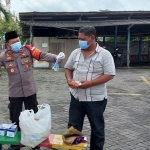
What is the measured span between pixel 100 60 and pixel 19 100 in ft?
4.32

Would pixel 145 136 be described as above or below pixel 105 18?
below

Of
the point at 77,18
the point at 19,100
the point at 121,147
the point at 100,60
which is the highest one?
the point at 77,18

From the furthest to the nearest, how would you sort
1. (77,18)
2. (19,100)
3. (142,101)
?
1. (77,18)
2. (142,101)
3. (19,100)

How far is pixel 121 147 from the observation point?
387 cm

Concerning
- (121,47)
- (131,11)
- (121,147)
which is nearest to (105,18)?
(131,11)

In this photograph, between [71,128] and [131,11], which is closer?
[71,128]

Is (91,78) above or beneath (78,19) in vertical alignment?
beneath

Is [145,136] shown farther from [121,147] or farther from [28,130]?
[28,130]

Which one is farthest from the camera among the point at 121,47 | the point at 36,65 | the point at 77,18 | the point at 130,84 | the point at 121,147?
the point at 121,47

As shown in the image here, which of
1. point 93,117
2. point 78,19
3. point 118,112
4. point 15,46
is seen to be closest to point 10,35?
point 15,46

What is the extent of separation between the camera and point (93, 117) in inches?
123

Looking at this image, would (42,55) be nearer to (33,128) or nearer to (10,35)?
(10,35)

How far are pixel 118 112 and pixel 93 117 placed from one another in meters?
2.82

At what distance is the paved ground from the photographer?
418 centimetres
